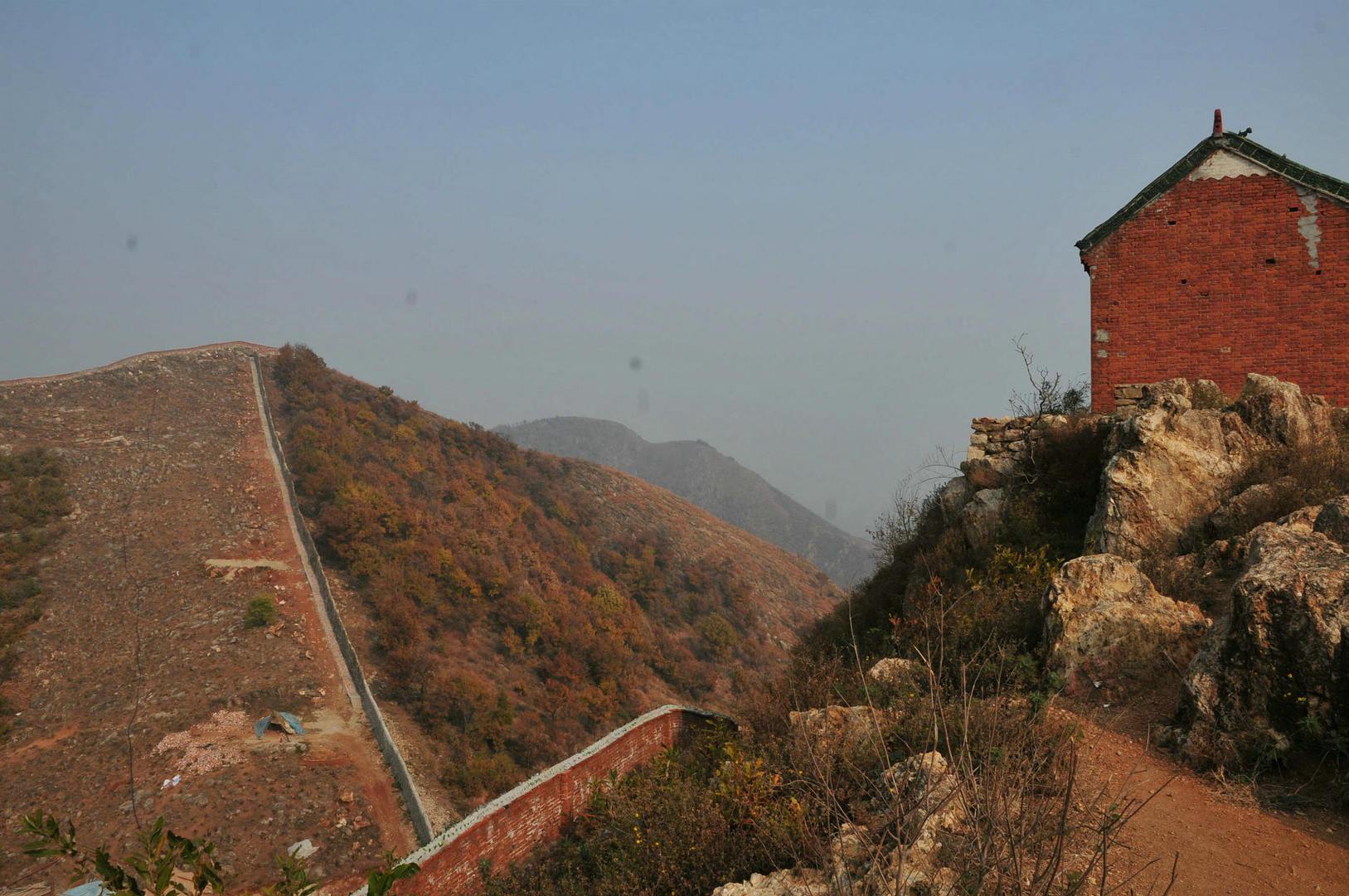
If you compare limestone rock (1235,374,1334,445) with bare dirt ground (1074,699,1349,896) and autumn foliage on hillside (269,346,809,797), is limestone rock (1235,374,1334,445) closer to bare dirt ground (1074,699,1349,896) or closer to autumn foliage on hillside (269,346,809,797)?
bare dirt ground (1074,699,1349,896)

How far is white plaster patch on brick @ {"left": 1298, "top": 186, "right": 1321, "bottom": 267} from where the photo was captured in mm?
12000

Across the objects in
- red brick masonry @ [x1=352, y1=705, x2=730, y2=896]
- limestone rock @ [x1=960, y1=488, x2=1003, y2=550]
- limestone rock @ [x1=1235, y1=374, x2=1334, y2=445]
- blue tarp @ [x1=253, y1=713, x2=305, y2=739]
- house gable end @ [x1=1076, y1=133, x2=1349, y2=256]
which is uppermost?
house gable end @ [x1=1076, y1=133, x2=1349, y2=256]

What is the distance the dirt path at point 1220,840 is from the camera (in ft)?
14.2

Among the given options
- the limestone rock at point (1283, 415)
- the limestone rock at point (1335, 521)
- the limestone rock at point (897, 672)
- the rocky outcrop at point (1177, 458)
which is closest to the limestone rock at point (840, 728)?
the limestone rock at point (897, 672)

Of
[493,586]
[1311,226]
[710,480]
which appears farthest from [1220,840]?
[710,480]

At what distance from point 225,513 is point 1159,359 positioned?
29.9 metres

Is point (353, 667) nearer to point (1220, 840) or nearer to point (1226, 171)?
point (1220, 840)

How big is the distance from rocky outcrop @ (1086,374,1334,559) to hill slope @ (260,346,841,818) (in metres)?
15.4

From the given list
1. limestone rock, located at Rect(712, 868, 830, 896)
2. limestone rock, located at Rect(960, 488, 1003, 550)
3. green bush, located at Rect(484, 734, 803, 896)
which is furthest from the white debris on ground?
limestone rock, located at Rect(960, 488, 1003, 550)

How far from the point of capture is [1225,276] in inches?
489

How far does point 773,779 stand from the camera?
6402 millimetres

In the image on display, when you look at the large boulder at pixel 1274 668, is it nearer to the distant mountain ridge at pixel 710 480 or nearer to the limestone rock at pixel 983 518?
the limestone rock at pixel 983 518

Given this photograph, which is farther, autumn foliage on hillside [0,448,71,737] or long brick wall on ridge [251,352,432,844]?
autumn foliage on hillside [0,448,71,737]

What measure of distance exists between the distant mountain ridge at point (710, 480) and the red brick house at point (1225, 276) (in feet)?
210
